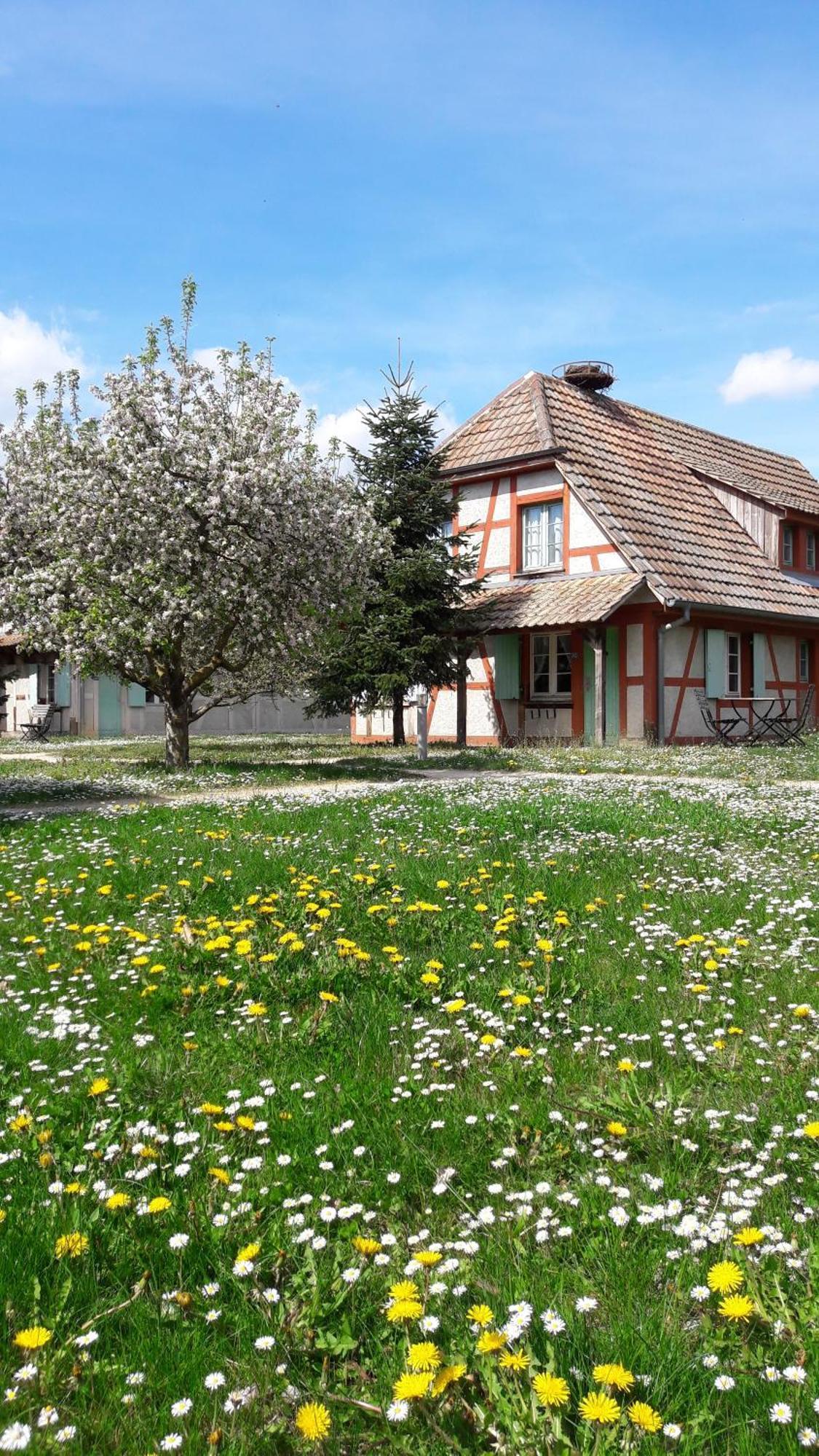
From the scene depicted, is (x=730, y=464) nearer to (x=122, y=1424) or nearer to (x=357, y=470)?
(x=357, y=470)

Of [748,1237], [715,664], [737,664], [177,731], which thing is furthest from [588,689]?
[748,1237]

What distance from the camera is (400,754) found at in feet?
70.7

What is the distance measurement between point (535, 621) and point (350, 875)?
15849 mm

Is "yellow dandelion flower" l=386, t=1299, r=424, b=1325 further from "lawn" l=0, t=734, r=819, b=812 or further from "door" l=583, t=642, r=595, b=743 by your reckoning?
"door" l=583, t=642, r=595, b=743

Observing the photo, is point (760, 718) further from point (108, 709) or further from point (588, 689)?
point (108, 709)

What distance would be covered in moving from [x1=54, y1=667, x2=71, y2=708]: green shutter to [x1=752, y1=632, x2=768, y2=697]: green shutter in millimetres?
19958

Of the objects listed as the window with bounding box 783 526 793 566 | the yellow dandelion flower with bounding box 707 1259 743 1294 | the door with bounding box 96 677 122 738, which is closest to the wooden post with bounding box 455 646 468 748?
the window with bounding box 783 526 793 566

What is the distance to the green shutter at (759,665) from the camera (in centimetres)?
2588

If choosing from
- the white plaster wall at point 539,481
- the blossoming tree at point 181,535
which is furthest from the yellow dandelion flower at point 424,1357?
the white plaster wall at point 539,481

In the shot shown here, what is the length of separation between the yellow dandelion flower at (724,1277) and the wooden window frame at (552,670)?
2185cm

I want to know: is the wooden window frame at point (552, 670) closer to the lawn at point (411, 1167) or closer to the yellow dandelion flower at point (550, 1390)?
the lawn at point (411, 1167)

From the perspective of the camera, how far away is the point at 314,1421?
6.36 ft

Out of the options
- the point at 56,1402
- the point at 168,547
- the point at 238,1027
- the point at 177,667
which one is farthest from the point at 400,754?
the point at 56,1402

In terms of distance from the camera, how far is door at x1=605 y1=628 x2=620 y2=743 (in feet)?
76.0
